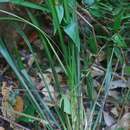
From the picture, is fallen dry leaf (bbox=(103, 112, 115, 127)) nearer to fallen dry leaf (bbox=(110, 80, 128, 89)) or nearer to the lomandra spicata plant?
the lomandra spicata plant

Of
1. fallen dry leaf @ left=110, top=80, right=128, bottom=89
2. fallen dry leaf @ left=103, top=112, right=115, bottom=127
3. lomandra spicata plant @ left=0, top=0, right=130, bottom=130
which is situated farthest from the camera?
fallen dry leaf @ left=110, top=80, right=128, bottom=89

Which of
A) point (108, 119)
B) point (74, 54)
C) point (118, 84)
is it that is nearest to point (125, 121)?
point (108, 119)

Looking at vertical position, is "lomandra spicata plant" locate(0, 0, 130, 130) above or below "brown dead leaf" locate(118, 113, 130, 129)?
above

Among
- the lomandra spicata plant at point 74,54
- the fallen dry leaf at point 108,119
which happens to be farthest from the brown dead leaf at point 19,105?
the fallen dry leaf at point 108,119

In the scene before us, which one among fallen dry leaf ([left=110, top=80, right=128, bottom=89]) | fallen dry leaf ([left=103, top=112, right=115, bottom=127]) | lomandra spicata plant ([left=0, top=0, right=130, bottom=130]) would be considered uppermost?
lomandra spicata plant ([left=0, top=0, right=130, bottom=130])

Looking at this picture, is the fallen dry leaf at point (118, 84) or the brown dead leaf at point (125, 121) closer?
the brown dead leaf at point (125, 121)

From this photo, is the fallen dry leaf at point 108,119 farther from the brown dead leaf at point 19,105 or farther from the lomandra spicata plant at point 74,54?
the brown dead leaf at point 19,105

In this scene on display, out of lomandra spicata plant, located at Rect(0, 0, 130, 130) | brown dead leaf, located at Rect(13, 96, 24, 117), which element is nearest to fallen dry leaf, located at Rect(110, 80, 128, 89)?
lomandra spicata plant, located at Rect(0, 0, 130, 130)

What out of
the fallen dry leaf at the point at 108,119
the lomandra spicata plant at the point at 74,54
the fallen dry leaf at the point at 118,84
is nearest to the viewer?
the lomandra spicata plant at the point at 74,54

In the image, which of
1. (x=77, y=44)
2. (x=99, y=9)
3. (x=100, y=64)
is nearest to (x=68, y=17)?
(x=77, y=44)

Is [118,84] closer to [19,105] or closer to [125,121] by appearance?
[125,121]
